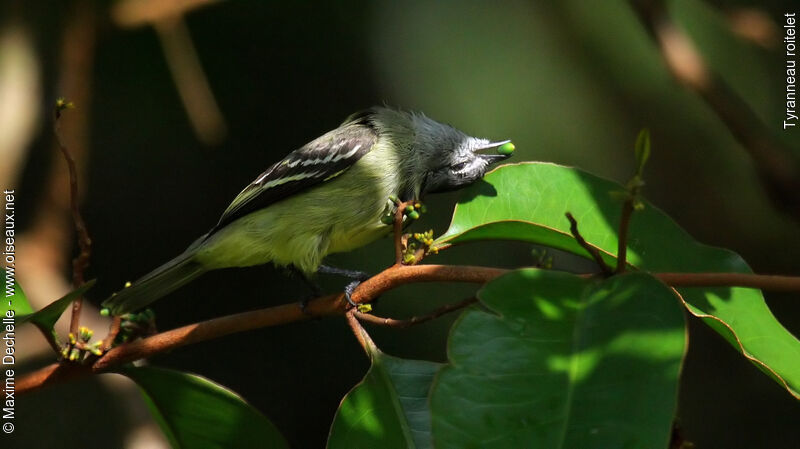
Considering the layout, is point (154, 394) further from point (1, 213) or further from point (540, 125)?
point (540, 125)

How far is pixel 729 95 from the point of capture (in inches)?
101

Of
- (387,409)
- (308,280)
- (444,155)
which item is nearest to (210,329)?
(387,409)

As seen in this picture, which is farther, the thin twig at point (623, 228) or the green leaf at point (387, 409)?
the green leaf at point (387, 409)

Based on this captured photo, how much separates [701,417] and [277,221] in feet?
11.8

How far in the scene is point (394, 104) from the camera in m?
6.27

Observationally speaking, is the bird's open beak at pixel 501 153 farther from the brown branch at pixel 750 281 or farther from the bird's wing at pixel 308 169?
the brown branch at pixel 750 281

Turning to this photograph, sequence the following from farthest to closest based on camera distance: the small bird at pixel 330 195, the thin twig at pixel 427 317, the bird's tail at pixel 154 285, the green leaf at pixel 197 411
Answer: the small bird at pixel 330 195 → the bird's tail at pixel 154 285 → the green leaf at pixel 197 411 → the thin twig at pixel 427 317

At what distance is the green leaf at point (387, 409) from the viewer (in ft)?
7.37

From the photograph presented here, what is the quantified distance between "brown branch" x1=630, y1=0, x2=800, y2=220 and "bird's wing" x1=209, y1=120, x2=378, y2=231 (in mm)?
1485

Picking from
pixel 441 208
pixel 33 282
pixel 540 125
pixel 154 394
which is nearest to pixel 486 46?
pixel 540 125

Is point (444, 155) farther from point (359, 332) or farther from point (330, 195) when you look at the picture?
point (359, 332)

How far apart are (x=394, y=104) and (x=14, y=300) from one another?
4105 mm

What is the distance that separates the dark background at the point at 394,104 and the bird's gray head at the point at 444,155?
6.47ft

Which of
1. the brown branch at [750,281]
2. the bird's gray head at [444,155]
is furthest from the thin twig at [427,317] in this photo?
the bird's gray head at [444,155]
